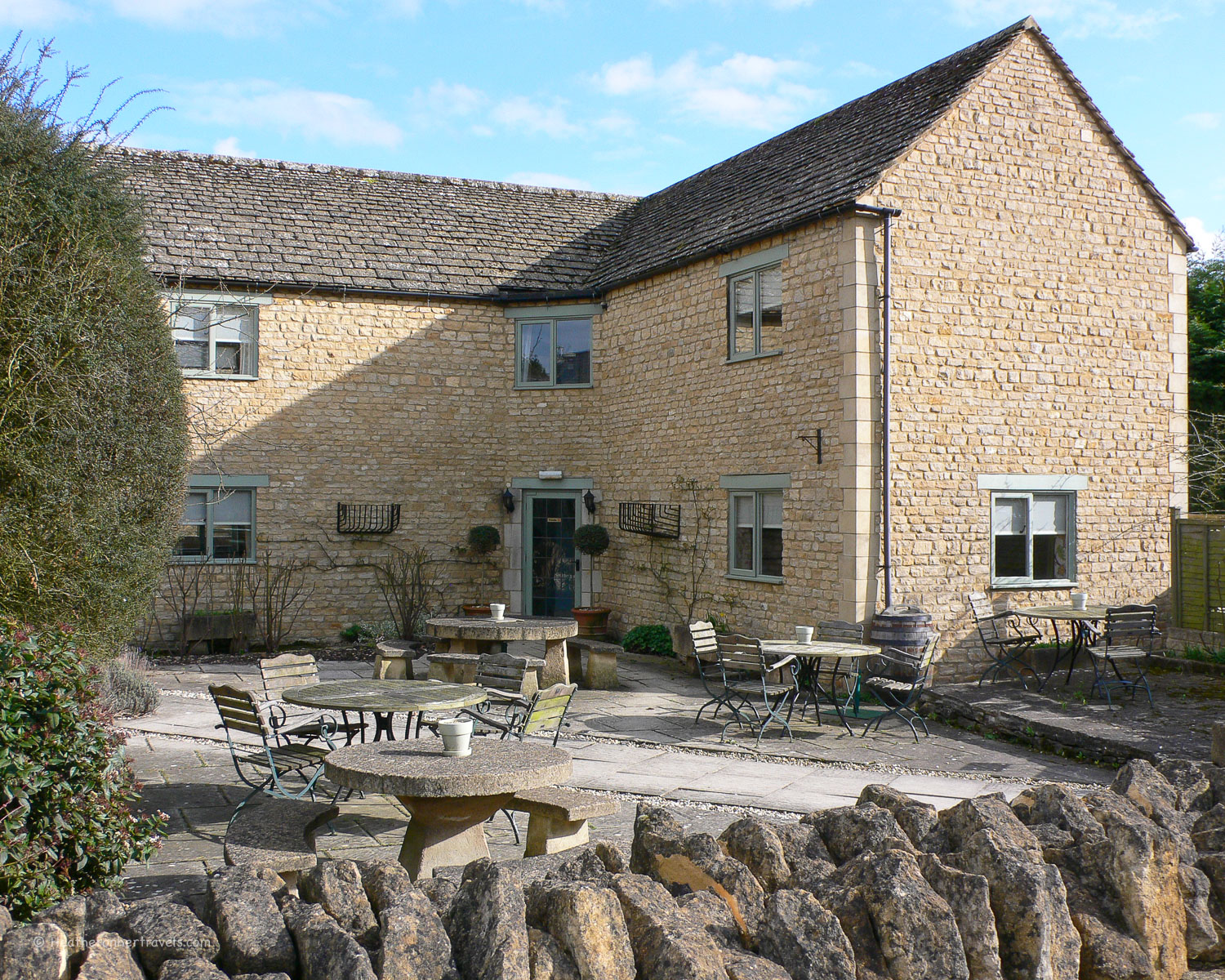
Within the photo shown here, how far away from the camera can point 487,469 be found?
16.7 meters

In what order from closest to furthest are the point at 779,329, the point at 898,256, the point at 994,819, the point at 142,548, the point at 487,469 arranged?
the point at 994,819
the point at 142,548
the point at 898,256
the point at 779,329
the point at 487,469

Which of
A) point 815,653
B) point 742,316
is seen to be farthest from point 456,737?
point 742,316

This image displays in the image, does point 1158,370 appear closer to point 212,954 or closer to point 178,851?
point 178,851

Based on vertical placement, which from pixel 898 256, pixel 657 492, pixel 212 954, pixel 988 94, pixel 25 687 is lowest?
pixel 212 954

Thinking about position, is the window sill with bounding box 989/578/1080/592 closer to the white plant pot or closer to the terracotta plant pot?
the terracotta plant pot

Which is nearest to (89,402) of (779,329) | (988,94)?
(779,329)

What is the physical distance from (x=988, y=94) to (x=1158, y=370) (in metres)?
4.12

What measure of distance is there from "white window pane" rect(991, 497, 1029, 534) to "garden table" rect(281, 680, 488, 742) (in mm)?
7458

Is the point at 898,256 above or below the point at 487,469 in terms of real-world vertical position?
above

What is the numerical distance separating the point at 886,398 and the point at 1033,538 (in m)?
2.77

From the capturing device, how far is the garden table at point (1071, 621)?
11.1 meters

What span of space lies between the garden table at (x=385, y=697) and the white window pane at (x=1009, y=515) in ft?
24.5

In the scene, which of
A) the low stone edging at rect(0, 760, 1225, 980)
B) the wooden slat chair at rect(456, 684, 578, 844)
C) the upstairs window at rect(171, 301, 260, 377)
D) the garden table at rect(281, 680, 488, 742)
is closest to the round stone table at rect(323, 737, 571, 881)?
the garden table at rect(281, 680, 488, 742)

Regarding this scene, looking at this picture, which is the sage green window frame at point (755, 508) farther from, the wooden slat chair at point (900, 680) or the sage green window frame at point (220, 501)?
the sage green window frame at point (220, 501)
